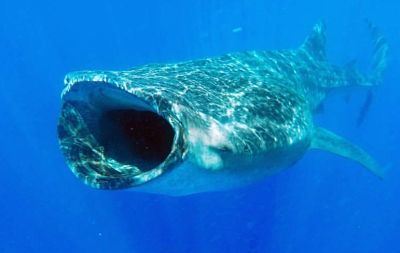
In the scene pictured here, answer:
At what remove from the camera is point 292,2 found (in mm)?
47031

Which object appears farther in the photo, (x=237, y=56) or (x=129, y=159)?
(x=237, y=56)

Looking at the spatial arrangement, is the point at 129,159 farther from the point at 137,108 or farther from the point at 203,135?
the point at 203,135

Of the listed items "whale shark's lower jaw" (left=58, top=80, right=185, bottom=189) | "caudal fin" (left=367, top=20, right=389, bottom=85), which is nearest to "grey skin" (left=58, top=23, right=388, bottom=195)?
"whale shark's lower jaw" (left=58, top=80, right=185, bottom=189)

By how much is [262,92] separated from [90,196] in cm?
869

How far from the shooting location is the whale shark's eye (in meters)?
3.95

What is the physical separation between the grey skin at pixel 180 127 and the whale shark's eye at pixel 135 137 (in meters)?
0.01

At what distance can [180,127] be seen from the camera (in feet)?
9.98

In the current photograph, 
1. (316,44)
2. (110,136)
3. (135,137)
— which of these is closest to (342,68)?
(316,44)

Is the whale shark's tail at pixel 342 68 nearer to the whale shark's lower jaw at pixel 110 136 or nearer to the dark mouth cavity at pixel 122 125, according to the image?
the dark mouth cavity at pixel 122 125

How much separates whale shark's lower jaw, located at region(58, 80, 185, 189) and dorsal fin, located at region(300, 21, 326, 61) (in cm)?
615

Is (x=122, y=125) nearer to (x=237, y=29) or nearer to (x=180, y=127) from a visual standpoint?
(x=180, y=127)

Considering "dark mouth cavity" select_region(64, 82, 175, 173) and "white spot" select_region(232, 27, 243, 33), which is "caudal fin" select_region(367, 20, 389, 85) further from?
"white spot" select_region(232, 27, 243, 33)

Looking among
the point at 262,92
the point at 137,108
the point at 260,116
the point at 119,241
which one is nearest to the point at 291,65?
the point at 262,92

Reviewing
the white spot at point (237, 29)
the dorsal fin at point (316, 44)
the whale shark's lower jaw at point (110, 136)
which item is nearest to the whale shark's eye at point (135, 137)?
the whale shark's lower jaw at point (110, 136)
